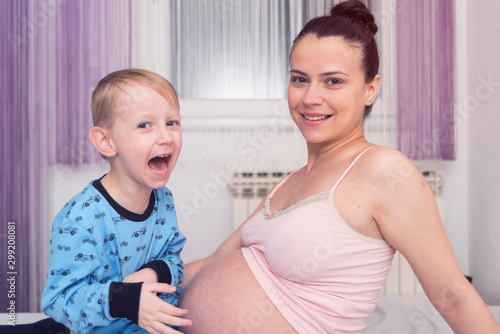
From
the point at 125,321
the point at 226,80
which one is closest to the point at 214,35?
the point at 226,80

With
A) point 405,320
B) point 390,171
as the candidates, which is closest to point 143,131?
point 390,171

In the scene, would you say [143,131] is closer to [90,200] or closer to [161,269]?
[90,200]

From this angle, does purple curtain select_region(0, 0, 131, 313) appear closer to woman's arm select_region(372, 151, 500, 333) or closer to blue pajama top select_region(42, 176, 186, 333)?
blue pajama top select_region(42, 176, 186, 333)

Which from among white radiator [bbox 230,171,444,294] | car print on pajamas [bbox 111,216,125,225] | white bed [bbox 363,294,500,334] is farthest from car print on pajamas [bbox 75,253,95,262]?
white radiator [bbox 230,171,444,294]

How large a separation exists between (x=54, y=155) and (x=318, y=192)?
1.72m

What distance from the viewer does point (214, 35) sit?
247cm

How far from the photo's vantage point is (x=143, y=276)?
981 millimetres

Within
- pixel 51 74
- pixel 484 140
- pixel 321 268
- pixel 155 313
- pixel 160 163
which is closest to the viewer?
pixel 155 313

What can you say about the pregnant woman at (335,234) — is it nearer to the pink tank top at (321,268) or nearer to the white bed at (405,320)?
the pink tank top at (321,268)

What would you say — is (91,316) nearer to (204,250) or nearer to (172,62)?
(204,250)

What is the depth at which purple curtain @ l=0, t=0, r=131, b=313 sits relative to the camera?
2.28 m

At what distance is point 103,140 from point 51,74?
1.45 meters

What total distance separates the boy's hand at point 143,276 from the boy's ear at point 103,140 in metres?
0.29

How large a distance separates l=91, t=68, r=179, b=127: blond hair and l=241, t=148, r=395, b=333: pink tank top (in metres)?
0.41
